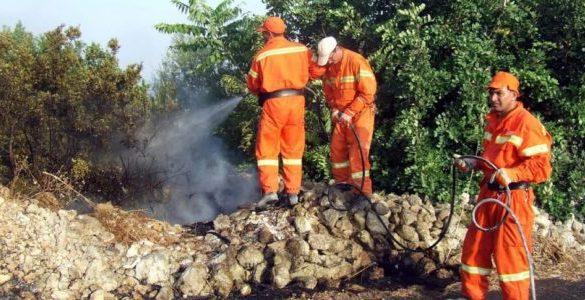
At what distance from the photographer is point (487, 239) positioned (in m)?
4.85

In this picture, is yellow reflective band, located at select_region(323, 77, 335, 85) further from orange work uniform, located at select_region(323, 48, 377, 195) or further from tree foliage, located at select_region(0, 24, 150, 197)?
tree foliage, located at select_region(0, 24, 150, 197)

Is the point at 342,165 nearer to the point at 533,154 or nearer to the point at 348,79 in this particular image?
the point at 348,79

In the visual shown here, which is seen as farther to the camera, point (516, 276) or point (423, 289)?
point (423, 289)

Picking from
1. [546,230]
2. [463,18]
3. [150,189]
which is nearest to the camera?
[546,230]

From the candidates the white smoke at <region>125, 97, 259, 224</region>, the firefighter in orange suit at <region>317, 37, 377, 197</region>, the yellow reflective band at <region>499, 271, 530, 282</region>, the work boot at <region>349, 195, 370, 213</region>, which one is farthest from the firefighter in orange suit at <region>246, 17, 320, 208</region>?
the yellow reflective band at <region>499, 271, 530, 282</region>

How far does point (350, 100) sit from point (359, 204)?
1224mm

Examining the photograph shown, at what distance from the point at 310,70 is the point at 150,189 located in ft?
12.3

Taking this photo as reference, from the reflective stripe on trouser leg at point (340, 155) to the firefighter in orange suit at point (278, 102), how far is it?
476 millimetres

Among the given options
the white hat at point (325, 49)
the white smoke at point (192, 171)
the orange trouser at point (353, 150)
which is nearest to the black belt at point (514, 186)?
the orange trouser at point (353, 150)

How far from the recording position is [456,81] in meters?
7.54

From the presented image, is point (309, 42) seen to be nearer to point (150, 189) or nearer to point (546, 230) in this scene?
point (150, 189)

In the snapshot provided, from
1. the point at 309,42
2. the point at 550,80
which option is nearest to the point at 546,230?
the point at 550,80

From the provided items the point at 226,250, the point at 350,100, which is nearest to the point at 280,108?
the point at 350,100

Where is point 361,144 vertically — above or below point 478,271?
above
